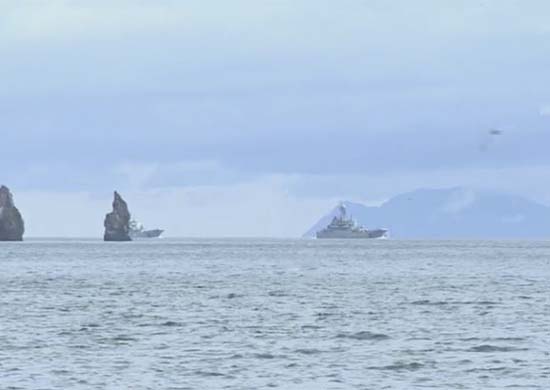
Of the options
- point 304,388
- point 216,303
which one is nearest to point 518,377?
point 304,388

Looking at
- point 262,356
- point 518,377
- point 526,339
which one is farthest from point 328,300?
point 518,377

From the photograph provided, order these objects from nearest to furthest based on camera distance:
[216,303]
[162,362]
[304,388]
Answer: [304,388]
[162,362]
[216,303]

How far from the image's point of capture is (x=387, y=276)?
505 feet

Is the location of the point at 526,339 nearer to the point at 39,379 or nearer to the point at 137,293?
the point at 39,379

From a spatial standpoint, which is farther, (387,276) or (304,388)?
(387,276)

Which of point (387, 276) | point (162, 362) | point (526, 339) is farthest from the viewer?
point (387, 276)

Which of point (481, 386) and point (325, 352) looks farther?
point (325, 352)

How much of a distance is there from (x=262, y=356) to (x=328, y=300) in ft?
133

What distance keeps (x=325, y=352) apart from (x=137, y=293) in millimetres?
51857

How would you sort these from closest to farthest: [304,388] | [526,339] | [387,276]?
[304,388], [526,339], [387,276]

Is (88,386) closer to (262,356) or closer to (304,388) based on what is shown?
(304,388)

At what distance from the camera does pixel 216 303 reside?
97.4 meters

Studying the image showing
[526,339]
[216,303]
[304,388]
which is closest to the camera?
[304,388]

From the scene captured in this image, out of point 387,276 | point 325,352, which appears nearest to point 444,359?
point 325,352
